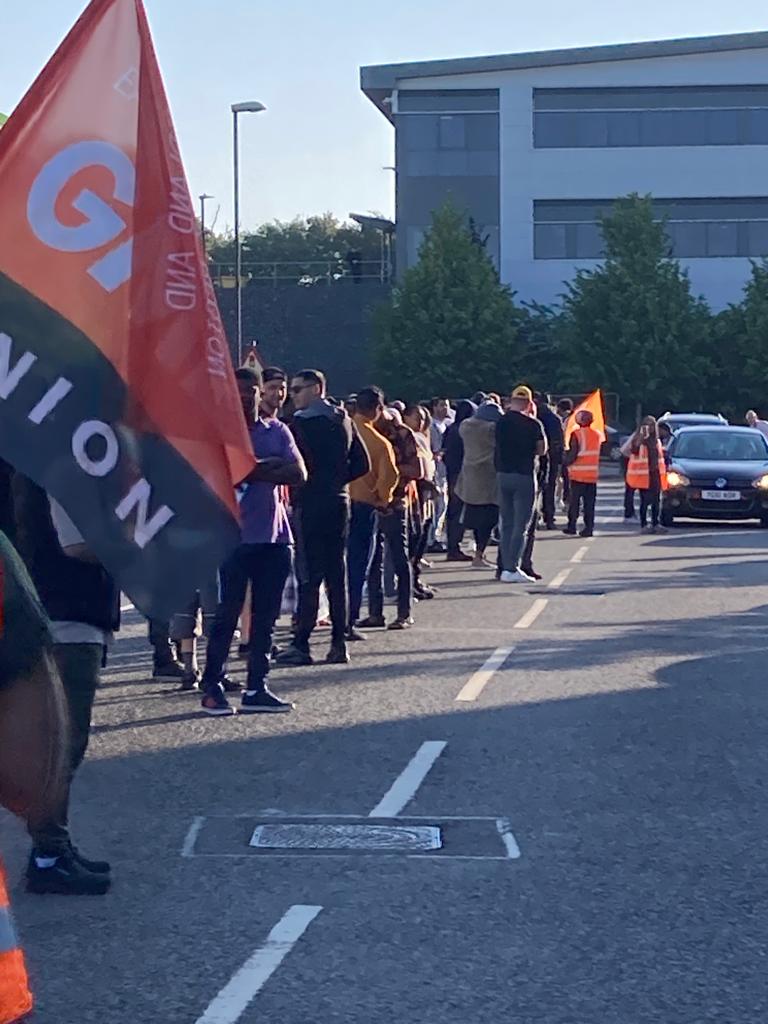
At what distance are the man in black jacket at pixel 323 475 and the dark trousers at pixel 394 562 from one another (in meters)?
2.45

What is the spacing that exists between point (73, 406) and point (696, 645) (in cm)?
969

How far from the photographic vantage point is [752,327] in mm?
64312

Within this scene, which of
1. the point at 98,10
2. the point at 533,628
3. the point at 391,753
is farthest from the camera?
the point at 533,628

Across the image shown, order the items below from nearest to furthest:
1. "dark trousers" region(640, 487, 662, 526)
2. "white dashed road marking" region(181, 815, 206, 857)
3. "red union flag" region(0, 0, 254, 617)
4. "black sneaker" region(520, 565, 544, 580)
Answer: "red union flag" region(0, 0, 254, 617)
"white dashed road marking" region(181, 815, 206, 857)
"black sneaker" region(520, 565, 544, 580)
"dark trousers" region(640, 487, 662, 526)

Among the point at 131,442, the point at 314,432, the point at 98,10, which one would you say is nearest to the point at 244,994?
the point at 131,442

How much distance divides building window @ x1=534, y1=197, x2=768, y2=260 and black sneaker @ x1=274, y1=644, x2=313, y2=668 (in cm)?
5798

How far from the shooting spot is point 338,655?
13016mm

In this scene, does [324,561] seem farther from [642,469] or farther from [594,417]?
[594,417]

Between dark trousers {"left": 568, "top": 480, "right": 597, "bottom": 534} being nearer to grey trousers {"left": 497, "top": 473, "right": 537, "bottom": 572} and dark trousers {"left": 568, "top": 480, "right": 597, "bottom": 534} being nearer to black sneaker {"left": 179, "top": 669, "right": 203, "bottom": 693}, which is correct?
grey trousers {"left": 497, "top": 473, "right": 537, "bottom": 572}

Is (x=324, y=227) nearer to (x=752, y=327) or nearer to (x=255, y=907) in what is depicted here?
(x=752, y=327)

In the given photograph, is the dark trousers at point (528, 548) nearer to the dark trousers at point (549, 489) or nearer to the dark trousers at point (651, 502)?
the dark trousers at point (549, 489)

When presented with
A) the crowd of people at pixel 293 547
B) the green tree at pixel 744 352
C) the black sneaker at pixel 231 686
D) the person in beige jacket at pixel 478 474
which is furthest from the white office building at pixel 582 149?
the black sneaker at pixel 231 686

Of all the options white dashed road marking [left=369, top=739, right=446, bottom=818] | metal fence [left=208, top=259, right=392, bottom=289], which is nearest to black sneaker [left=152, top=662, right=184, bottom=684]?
white dashed road marking [left=369, top=739, right=446, bottom=818]

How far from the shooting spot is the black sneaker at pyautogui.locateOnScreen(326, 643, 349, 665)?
13.0m
